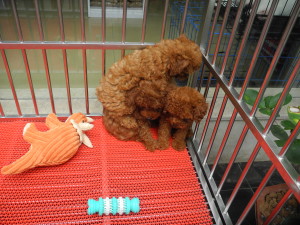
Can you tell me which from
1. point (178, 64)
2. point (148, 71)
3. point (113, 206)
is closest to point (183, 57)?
point (178, 64)

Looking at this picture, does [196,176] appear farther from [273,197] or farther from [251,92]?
[273,197]

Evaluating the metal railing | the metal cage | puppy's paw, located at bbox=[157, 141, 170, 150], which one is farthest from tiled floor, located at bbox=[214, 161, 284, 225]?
puppy's paw, located at bbox=[157, 141, 170, 150]

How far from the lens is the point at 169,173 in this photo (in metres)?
1.23

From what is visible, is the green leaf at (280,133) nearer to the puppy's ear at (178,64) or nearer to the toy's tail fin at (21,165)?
the puppy's ear at (178,64)

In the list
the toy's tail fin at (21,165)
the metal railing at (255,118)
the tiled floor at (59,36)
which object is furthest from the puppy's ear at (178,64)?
the tiled floor at (59,36)

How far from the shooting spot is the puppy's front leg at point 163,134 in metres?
1.33

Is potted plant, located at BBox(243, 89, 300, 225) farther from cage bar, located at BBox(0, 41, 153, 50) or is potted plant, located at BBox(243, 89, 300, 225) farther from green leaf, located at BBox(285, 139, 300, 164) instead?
cage bar, located at BBox(0, 41, 153, 50)

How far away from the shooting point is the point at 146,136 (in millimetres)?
1322

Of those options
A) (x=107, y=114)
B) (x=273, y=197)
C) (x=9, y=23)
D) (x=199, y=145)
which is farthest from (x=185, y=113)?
(x=9, y=23)

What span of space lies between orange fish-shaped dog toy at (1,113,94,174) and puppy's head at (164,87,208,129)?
1.51ft

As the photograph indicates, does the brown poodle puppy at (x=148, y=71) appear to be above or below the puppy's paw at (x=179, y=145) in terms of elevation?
above

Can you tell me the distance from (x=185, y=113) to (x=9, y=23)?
377 cm

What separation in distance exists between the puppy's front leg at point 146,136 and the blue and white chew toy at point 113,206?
Answer: 335mm

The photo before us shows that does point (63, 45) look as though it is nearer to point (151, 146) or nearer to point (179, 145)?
point (151, 146)
